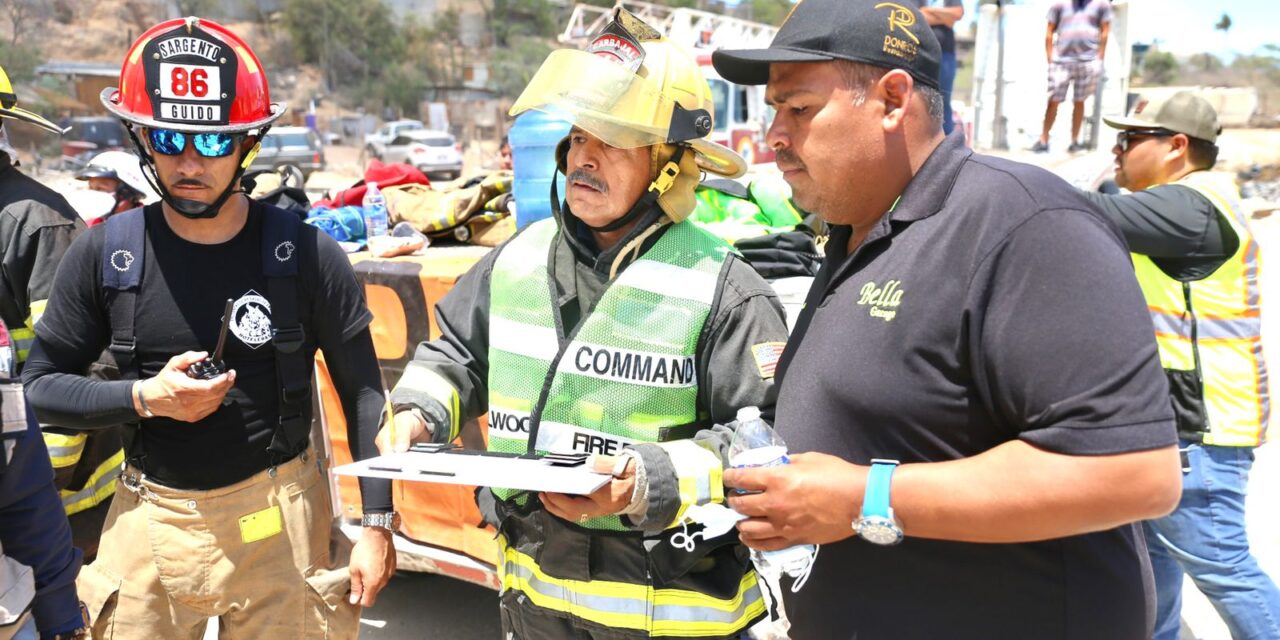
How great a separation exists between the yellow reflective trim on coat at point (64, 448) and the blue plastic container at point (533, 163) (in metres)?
2.02

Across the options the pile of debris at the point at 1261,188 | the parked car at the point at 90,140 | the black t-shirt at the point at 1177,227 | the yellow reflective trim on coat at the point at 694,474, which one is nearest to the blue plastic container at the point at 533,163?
A: the black t-shirt at the point at 1177,227

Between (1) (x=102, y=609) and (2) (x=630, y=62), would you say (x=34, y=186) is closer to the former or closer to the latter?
(1) (x=102, y=609)

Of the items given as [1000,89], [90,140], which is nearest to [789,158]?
[1000,89]

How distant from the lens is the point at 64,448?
333cm

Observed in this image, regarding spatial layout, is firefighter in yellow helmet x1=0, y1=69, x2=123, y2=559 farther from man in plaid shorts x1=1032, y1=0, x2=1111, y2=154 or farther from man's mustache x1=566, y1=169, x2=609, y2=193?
man in plaid shorts x1=1032, y1=0, x2=1111, y2=154

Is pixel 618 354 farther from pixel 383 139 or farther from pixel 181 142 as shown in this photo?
pixel 383 139

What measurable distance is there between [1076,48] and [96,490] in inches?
375

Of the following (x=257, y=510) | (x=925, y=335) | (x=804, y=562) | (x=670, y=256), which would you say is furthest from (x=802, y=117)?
(x=257, y=510)

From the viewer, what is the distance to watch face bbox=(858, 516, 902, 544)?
1501mm

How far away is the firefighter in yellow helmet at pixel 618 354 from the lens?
2.30 meters

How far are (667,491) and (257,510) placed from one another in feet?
4.49

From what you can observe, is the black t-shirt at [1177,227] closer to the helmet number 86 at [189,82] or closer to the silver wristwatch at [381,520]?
the silver wristwatch at [381,520]

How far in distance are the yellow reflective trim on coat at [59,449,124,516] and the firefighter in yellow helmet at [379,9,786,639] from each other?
5.80ft

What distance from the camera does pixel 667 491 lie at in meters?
1.98
